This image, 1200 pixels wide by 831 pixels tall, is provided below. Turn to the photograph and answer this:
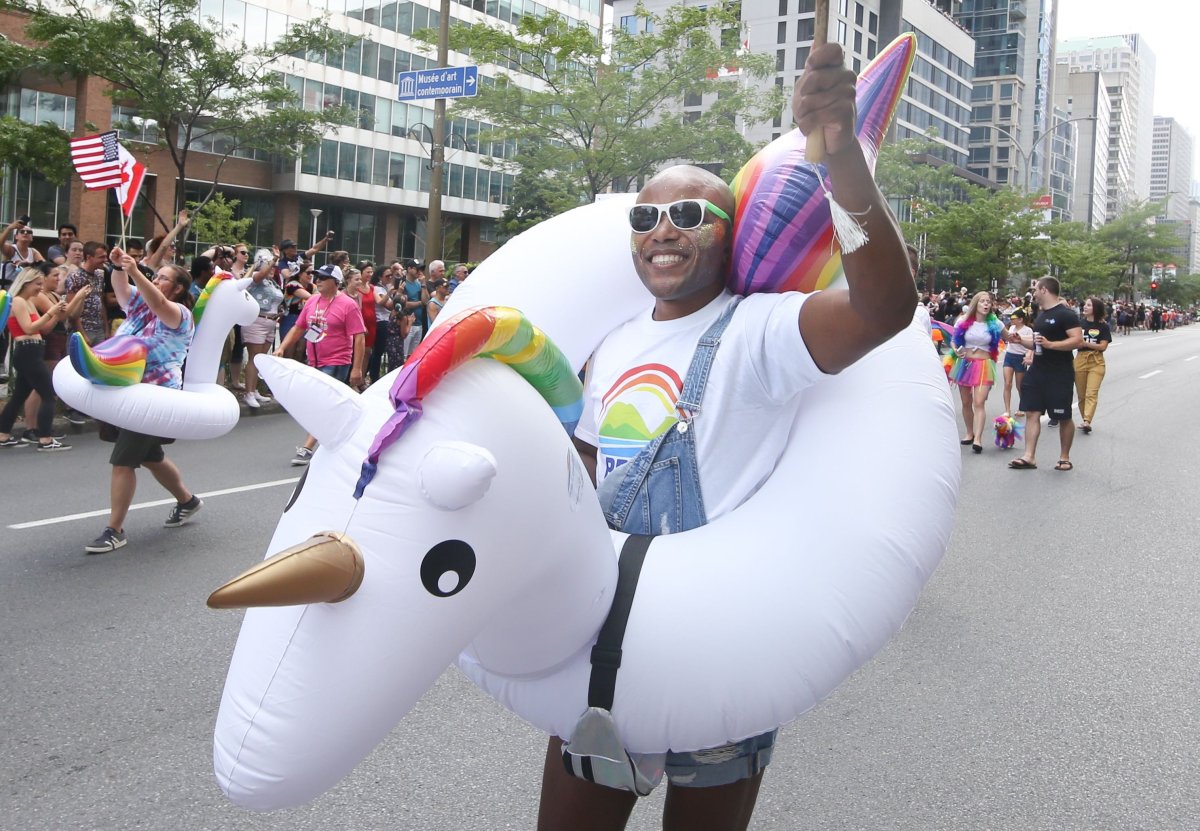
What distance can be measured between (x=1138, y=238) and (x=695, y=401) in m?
72.0

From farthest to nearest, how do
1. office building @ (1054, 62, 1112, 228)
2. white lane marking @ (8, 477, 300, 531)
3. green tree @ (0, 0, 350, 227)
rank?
office building @ (1054, 62, 1112, 228)
green tree @ (0, 0, 350, 227)
white lane marking @ (8, 477, 300, 531)

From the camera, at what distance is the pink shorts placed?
479 inches

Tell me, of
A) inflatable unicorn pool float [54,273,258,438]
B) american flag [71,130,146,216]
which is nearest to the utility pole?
american flag [71,130,146,216]

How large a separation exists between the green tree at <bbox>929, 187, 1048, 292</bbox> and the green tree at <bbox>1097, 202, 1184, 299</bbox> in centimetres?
2728

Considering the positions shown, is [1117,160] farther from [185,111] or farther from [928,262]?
[185,111]

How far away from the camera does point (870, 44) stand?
216 ft

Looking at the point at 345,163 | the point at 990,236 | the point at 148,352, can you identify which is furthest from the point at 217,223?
the point at 990,236

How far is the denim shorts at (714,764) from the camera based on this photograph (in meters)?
1.97

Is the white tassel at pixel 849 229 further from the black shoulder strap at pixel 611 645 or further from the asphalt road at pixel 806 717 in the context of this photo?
the asphalt road at pixel 806 717

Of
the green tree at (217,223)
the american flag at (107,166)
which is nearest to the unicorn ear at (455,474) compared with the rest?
the american flag at (107,166)

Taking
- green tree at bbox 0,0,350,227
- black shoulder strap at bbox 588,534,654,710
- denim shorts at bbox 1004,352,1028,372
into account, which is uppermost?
green tree at bbox 0,0,350,227

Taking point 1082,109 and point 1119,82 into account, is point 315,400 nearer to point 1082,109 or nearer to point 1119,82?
point 1082,109

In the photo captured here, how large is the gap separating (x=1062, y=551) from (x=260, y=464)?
251 inches

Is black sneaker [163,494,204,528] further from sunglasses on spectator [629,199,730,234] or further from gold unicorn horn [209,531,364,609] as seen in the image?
gold unicorn horn [209,531,364,609]
